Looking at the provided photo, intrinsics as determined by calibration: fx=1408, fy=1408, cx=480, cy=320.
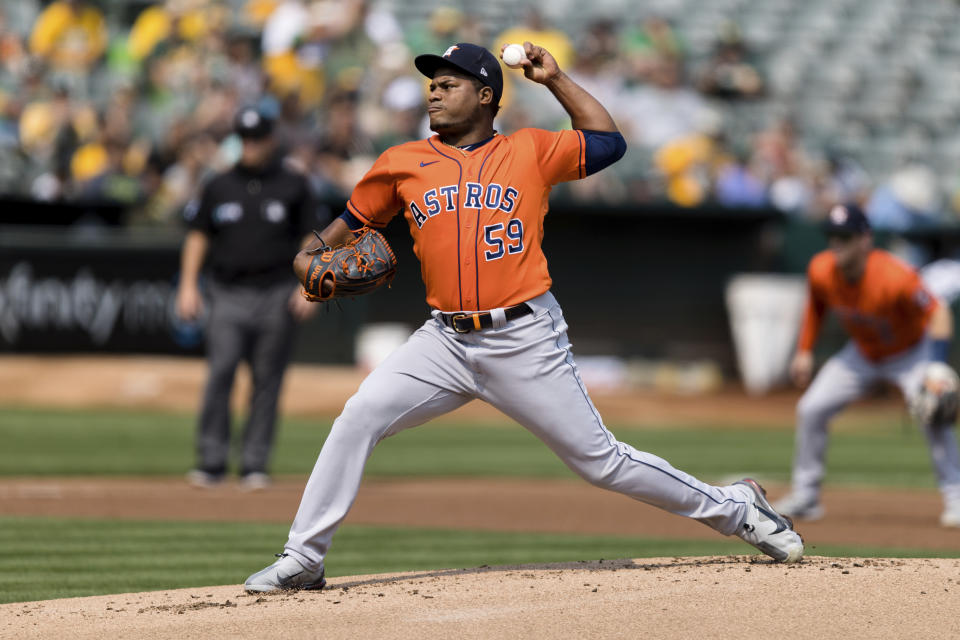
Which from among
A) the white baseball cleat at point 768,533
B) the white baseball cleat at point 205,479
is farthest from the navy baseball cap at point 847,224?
the white baseball cleat at point 205,479

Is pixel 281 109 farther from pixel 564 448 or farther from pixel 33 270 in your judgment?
pixel 564 448

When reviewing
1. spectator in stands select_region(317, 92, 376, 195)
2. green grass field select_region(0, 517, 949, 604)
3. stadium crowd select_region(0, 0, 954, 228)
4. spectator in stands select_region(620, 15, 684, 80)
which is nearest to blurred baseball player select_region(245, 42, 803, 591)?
green grass field select_region(0, 517, 949, 604)

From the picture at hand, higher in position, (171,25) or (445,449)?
(171,25)

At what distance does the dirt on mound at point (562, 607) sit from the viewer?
13.9ft

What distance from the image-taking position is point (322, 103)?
16.7 meters

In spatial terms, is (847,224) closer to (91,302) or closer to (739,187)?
(91,302)

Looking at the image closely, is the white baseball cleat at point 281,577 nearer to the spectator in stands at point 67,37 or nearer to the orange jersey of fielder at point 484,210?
the orange jersey of fielder at point 484,210

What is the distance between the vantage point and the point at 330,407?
14805mm

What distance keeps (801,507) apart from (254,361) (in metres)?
3.60

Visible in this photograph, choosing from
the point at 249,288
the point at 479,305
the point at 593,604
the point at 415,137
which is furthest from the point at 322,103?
the point at 593,604

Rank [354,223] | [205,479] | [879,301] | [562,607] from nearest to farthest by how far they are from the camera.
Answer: [562,607]
[354,223]
[879,301]
[205,479]

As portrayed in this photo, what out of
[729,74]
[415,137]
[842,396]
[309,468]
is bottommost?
[309,468]

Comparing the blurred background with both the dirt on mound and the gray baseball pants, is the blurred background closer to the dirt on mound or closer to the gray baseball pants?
the gray baseball pants

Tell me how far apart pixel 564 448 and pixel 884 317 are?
12.0 feet
